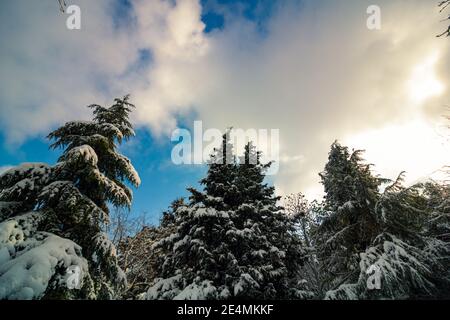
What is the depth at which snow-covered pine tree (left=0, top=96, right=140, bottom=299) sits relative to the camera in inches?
263

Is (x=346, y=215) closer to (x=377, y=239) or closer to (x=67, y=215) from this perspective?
(x=377, y=239)

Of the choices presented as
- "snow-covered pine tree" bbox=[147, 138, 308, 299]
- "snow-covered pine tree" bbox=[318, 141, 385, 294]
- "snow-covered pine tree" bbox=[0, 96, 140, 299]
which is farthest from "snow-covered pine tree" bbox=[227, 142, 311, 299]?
"snow-covered pine tree" bbox=[0, 96, 140, 299]

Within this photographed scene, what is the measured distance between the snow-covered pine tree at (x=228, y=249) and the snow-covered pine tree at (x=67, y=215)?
3152 mm

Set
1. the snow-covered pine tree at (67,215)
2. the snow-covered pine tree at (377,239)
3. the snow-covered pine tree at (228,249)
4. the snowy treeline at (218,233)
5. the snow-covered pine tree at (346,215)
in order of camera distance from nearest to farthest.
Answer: the snow-covered pine tree at (67,215) < the snowy treeline at (218,233) < the snow-covered pine tree at (377,239) < the snow-covered pine tree at (228,249) < the snow-covered pine tree at (346,215)

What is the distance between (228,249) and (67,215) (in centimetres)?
678

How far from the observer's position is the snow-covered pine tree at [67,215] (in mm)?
6672

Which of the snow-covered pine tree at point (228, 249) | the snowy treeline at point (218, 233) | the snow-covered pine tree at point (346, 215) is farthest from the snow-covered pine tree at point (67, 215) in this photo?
the snow-covered pine tree at point (346, 215)

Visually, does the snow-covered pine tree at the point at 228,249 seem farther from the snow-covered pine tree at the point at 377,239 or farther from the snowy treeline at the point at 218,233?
the snow-covered pine tree at the point at 377,239

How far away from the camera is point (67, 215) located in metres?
9.16

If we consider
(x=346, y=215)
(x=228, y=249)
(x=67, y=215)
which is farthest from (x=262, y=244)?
(x=67, y=215)

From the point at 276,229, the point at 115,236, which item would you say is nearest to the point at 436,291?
the point at 276,229
